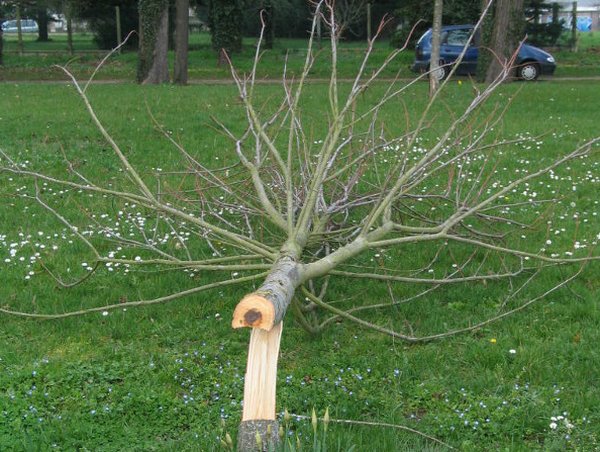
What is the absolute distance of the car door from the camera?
75.2 ft

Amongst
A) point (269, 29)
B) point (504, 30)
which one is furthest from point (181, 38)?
point (269, 29)

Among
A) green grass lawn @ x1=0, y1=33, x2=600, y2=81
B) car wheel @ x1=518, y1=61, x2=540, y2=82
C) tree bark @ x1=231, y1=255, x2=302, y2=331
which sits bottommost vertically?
green grass lawn @ x1=0, y1=33, x2=600, y2=81

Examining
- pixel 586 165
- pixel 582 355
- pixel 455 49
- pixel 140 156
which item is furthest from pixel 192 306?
pixel 455 49

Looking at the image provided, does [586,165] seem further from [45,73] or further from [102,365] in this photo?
[45,73]

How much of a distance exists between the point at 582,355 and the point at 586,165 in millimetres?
5286

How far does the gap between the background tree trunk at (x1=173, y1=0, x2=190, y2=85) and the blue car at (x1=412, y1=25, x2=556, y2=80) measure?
237 inches

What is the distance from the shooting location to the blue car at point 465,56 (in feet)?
72.1

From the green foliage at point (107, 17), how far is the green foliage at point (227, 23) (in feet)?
13.1

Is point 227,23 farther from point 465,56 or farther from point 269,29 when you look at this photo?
point 465,56

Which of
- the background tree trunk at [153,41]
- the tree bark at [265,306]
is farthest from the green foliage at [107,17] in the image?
the tree bark at [265,306]

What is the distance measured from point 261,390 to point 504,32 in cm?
1589

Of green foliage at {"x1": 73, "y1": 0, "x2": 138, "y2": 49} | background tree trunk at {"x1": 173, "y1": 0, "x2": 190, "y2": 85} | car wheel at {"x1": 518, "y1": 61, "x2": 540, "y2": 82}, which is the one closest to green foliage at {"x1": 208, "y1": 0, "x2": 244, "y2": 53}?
green foliage at {"x1": 73, "y1": 0, "x2": 138, "y2": 49}

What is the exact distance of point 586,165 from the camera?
949cm

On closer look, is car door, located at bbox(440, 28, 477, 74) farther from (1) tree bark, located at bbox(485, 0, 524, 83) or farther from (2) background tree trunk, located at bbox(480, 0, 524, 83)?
(1) tree bark, located at bbox(485, 0, 524, 83)
